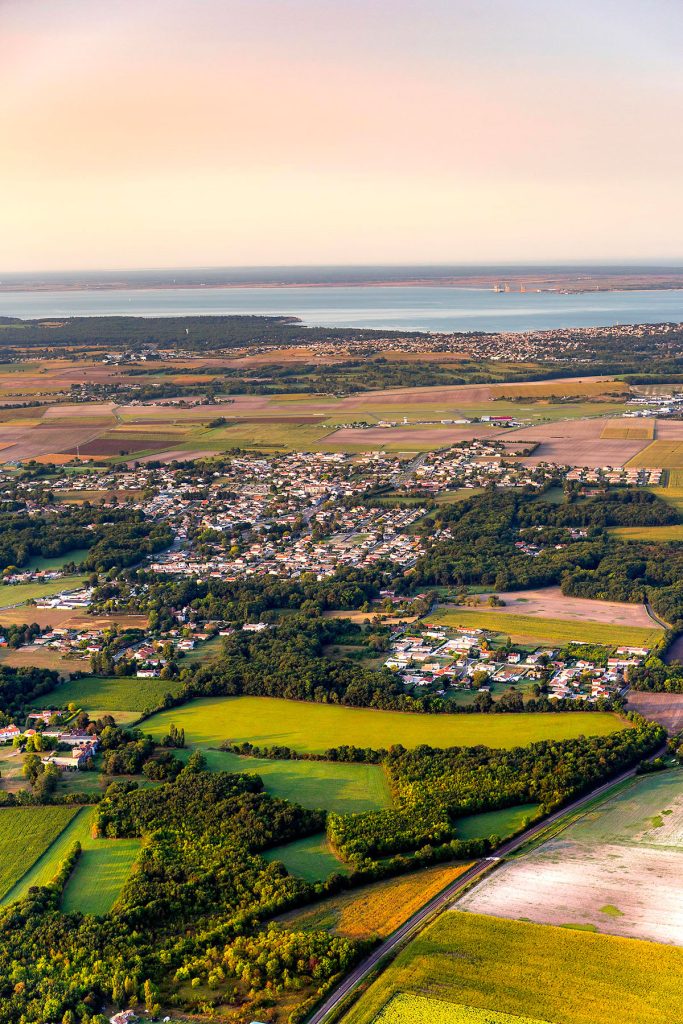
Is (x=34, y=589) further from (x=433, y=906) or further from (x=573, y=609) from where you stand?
(x=433, y=906)

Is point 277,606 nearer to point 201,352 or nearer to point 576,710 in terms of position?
point 576,710

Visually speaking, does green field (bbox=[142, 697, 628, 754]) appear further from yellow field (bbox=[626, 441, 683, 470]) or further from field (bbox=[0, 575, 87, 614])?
yellow field (bbox=[626, 441, 683, 470])

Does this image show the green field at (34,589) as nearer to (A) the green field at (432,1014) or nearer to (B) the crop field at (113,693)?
(B) the crop field at (113,693)

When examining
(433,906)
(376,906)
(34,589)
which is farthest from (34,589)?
(433,906)

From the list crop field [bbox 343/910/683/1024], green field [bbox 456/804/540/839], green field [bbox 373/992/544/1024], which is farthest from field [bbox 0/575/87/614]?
green field [bbox 373/992/544/1024]

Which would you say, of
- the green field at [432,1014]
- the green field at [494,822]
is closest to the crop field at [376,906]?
the green field at [494,822]

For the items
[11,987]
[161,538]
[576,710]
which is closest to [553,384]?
[161,538]
